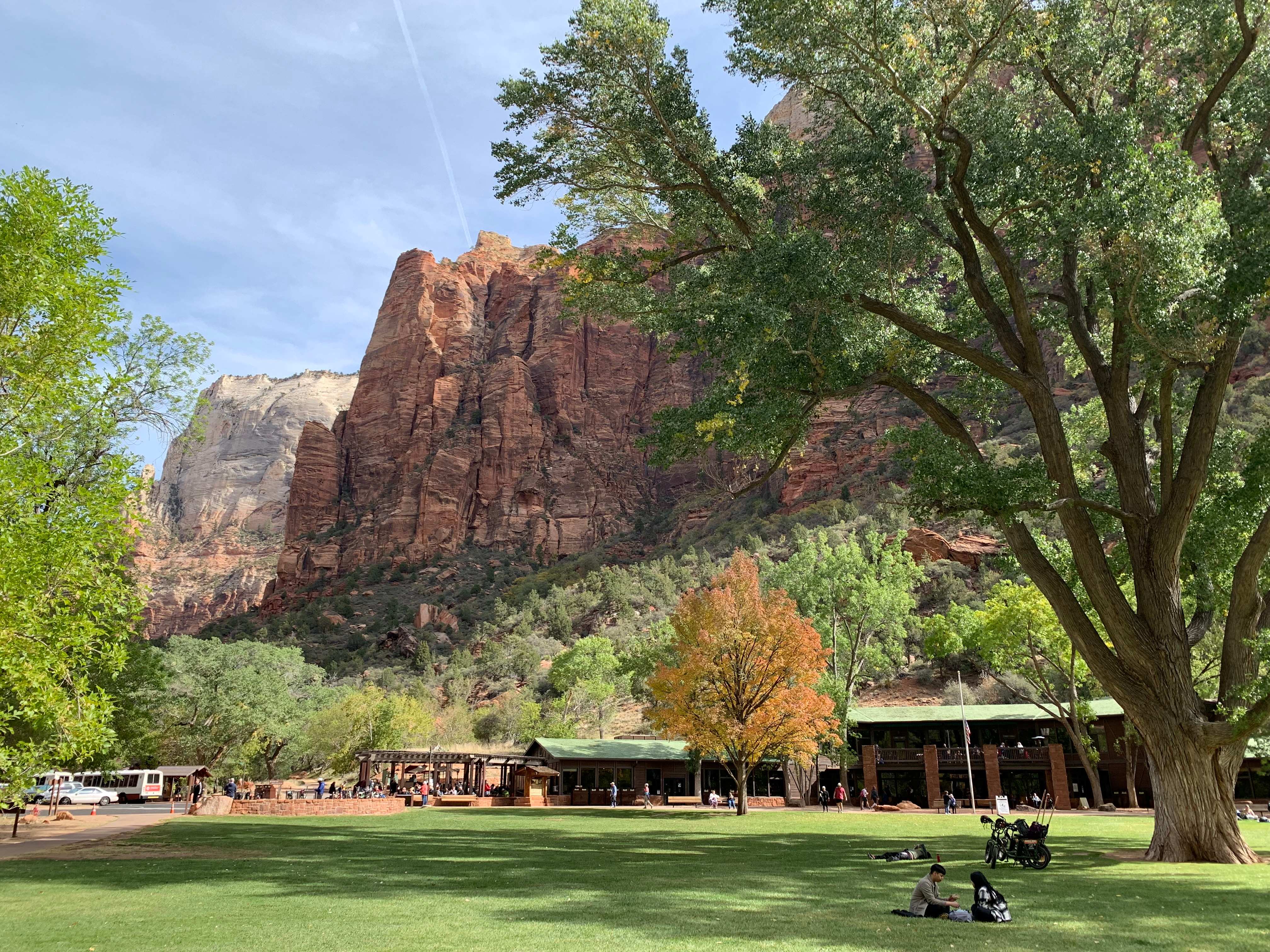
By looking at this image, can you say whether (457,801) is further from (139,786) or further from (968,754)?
(968,754)

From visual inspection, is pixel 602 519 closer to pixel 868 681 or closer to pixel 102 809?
pixel 868 681

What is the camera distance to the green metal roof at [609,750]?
4259 cm

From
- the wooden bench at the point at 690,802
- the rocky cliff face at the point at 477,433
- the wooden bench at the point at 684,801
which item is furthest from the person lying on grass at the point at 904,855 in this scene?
the rocky cliff face at the point at 477,433

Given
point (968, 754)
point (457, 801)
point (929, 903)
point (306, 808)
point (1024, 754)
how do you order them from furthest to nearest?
point (1024, 754) → point (457, 801) → point (968, 754) → point (306, 808) → point (929, 903)

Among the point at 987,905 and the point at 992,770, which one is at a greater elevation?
the point at 987,905

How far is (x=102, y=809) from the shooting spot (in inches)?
1563

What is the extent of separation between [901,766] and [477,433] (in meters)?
90.6

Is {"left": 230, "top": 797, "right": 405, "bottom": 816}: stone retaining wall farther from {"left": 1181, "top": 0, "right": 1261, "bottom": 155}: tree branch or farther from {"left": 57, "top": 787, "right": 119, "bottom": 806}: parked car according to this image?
{"left": 1181, "top": 0, "right": 1261, "bottom": 155}: tree branch

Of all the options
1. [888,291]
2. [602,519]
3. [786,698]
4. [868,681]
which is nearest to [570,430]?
[602,519]

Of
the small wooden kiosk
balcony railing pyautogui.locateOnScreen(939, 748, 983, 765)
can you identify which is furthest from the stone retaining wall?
balcony railing pyautogui.locateOnScreen(939, 748, 983, 765)

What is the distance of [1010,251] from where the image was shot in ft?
60.6

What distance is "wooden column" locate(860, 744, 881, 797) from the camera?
1731 inches

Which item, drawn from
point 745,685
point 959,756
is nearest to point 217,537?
point 959,756

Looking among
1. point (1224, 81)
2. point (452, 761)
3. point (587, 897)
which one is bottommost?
point (452, 761)
